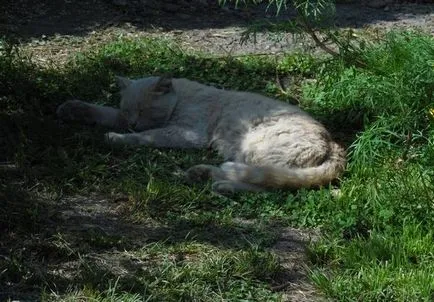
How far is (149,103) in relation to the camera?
6465mm

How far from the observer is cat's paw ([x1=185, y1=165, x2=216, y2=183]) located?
5562 mm

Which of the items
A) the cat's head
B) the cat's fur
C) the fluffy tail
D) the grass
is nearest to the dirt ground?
the grass

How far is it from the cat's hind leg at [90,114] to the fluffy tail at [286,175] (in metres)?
1.27

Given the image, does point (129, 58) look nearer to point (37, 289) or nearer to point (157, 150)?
point (157, 150)

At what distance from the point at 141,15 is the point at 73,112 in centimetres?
310

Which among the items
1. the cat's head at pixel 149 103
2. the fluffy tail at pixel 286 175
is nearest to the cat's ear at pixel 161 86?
the cat's head at pixel 149 103

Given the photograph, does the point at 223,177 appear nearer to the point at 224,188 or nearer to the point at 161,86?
the point at 224,188

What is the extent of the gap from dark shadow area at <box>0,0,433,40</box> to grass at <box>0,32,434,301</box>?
→ 1.56m

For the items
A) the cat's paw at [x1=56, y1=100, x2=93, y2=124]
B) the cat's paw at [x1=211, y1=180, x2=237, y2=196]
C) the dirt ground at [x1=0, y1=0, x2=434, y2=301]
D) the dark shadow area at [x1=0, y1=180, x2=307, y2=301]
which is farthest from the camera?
the dirt ground at [x1=0, y1=0, x2=434, y2=301]

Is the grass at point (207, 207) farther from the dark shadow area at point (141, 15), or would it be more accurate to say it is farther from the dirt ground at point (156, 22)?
the dark shadow area at point (141, 15)

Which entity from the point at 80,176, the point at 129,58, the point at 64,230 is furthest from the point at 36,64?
the point at 64,230

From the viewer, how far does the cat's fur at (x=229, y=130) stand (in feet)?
18.0

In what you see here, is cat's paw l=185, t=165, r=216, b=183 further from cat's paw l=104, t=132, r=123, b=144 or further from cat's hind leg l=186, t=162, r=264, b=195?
cat's paw l=104, t=132, r=123, b=144

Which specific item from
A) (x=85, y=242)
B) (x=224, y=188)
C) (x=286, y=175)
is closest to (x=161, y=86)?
(x=224, y=188)
